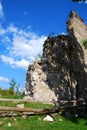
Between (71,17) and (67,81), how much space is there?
5.33m

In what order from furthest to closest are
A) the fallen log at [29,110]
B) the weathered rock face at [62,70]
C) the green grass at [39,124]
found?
the weathered rock face at [62,70] → the fallen log at [29,110] → the green grass at [39,124]

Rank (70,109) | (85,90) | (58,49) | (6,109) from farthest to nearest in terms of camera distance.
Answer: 1. (58,49)
2. (85,90)
3. (70,109)
4. (6,109)

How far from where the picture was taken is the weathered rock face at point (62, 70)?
24.1m

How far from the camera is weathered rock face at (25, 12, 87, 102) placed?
79.1ft

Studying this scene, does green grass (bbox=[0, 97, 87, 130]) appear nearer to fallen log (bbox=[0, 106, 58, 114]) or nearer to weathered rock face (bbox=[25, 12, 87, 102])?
fallen log (bbox=[0, 106, 58, 114])

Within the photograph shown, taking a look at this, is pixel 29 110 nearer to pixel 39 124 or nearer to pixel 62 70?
pixel 39 124

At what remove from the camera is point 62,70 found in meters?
24.8

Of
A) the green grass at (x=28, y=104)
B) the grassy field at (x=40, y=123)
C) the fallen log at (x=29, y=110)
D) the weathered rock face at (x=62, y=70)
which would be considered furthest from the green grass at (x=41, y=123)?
the weathered rock face at (x=62, y=70)

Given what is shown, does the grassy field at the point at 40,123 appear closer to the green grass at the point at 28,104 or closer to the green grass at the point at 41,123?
the green grass at the point at 41,123

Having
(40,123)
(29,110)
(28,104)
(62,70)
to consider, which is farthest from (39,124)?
(62,70)

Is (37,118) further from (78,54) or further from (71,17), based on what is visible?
(71,17)

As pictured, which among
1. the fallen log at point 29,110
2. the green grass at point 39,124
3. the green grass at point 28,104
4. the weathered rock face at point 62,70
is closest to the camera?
the green grass at point 39,124

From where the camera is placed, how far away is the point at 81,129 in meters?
14.8

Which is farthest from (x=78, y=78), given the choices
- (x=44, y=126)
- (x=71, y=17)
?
(x=44, y=126)
